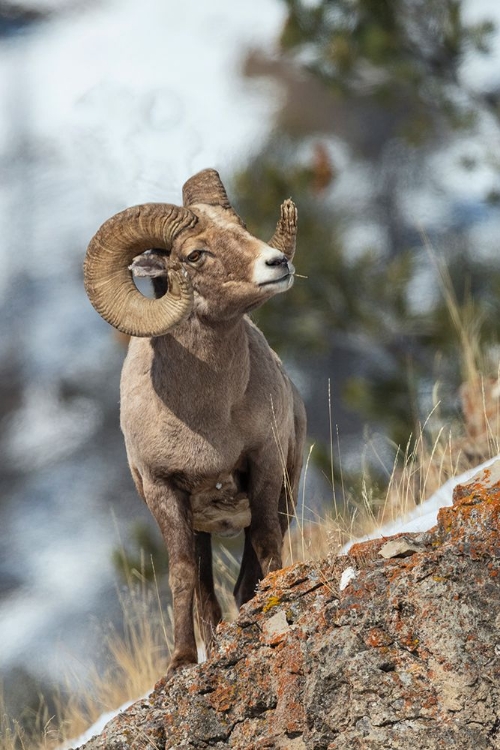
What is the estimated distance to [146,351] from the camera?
22.1 ft

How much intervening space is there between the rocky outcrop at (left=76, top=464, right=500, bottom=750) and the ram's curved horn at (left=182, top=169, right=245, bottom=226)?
86.9 inches

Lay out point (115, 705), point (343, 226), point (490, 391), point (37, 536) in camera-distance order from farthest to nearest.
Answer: point (37, 536)
point (343, 226)
point (490, 391)
point (115, 705)

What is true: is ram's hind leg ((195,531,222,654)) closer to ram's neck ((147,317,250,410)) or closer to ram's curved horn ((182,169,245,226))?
ram's neck ((147,317,250,410))

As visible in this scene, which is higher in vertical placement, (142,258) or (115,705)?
(142,258)

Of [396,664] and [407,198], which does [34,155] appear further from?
[396,664]

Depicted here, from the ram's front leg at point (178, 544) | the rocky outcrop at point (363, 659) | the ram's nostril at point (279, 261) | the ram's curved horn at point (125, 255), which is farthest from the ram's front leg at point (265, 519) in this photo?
the rocky outcrop at point (363, 659)

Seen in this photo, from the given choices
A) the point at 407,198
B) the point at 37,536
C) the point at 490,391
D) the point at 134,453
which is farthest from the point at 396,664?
the point at 37,536

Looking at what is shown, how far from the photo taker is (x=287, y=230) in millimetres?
6527

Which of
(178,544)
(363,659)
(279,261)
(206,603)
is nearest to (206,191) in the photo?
(279,261)

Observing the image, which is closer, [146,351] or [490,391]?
[146,351]

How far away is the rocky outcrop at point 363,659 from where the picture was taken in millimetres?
4371

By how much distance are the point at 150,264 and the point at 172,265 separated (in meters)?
0.12

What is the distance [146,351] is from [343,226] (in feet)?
42.2

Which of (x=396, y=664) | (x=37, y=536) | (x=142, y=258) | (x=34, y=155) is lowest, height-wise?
(x=37, y=536)
